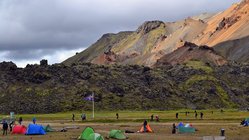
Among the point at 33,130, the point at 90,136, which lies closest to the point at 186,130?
the point at 33,130

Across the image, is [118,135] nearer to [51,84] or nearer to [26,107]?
[26,107]

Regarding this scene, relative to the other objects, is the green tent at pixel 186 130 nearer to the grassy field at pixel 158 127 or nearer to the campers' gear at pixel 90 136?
the grassy field at pixel 158 127

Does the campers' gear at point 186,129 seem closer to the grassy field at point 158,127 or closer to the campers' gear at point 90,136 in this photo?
the grassy field at point 158,127

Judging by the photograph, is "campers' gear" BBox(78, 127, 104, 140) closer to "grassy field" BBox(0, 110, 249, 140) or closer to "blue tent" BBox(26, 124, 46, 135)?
"grassy field" BBox(0, 110, 249, 140)

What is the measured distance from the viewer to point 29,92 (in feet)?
619

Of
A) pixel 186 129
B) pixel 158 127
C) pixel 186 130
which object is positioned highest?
pixel 158 127

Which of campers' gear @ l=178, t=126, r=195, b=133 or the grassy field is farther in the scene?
campers' gear @ l=178, t=126, r=195, b=133

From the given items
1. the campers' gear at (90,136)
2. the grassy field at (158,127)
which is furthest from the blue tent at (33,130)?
the campers' gear at (90,136)

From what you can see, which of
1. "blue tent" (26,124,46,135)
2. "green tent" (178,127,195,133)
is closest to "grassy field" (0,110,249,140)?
"green tent" (178,127,195,133)

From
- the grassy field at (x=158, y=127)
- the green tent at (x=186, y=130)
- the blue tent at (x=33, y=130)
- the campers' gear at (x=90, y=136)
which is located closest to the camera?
the campers' gear at (x=90, y=136)

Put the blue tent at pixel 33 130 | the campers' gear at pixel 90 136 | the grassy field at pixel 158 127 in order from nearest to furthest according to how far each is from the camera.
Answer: the campers' gear at pixel 90 136 → the grassy field at pixel 158 127 → the blue tent at pixel 33 130

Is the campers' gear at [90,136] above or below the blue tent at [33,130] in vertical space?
below

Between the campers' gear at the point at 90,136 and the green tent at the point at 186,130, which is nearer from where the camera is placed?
the campers' gear at the point at 90,136

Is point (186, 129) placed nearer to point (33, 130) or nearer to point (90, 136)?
point (33, 130)
